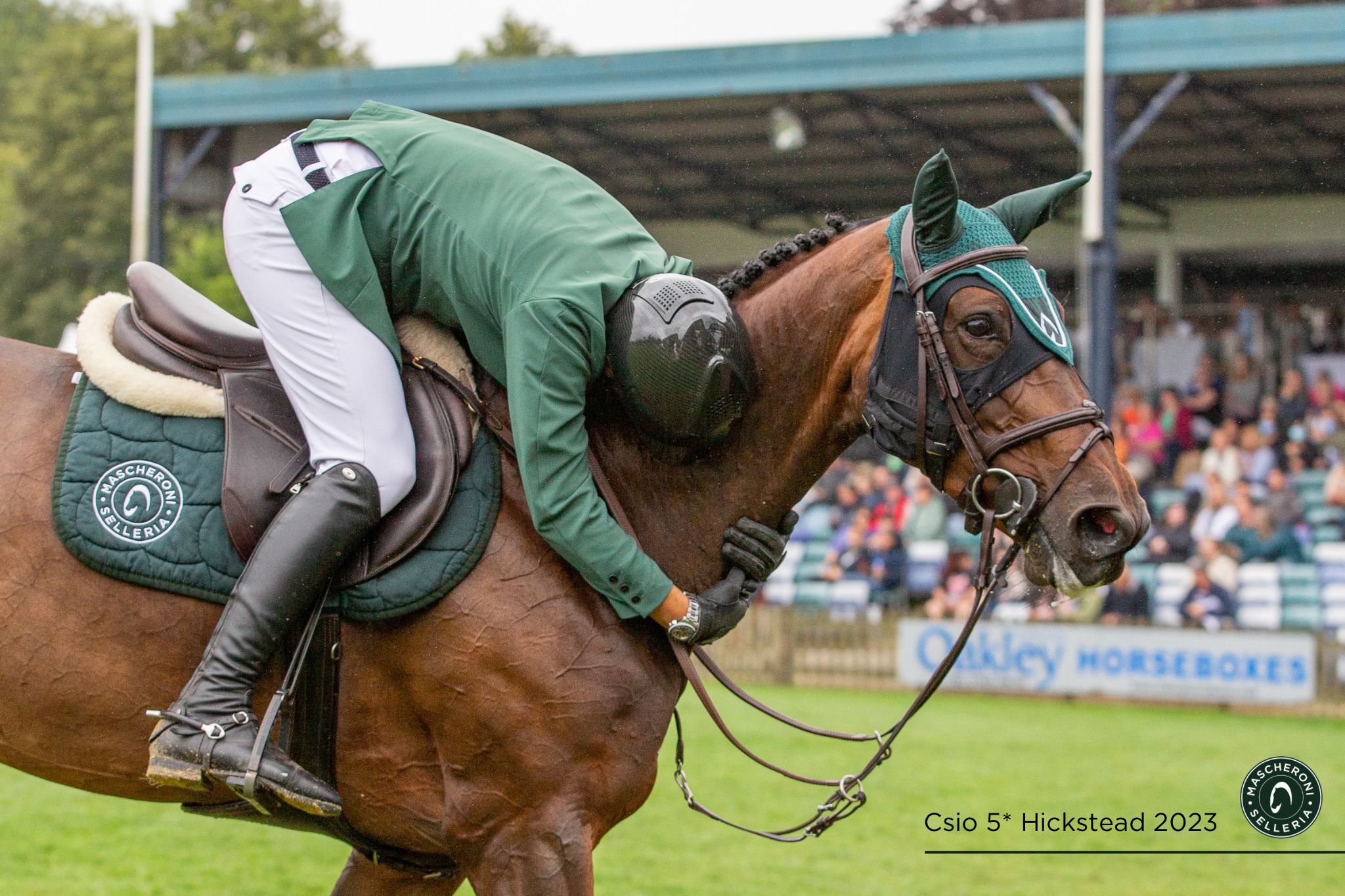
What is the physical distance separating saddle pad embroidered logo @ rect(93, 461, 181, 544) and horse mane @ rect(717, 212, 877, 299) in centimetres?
149

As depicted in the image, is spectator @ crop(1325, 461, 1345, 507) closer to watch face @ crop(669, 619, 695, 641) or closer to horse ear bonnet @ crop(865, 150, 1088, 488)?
horse ear bonnet @ crop(865, 150, 1088, 488)

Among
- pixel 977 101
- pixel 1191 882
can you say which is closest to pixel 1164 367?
pixel 977 101

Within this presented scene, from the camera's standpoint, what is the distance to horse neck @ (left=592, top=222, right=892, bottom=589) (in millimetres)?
3305

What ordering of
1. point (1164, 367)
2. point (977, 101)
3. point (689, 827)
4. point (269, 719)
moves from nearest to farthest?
point (269, 719) < point (689, 827) < point (977, 101) < point (1164, 367)

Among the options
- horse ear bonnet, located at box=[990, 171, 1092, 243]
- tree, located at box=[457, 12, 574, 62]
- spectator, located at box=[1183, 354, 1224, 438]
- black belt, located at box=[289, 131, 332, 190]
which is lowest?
spectator, located at box=[1183, 354, 1224, 438]

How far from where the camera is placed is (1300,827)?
242 inches

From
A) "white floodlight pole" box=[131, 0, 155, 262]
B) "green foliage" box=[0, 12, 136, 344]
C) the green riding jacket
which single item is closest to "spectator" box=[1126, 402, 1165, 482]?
"white floodlight pole" box=[131, 0, 155, 262]

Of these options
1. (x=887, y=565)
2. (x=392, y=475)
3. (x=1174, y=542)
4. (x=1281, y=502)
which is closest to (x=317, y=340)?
(x=392, y=475)

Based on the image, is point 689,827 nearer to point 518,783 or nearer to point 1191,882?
point 1191,882

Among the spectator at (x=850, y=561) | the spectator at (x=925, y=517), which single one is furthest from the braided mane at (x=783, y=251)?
the spectator at (x=850, y=561)

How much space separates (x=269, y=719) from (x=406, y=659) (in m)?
0.34

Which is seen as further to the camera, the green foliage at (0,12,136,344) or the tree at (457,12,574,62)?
the tree at (457,12,574,62)

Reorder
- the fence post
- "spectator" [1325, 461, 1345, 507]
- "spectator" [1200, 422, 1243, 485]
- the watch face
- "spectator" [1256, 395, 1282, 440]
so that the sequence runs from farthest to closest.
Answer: "spectator" [1256, 395, 1282, 440]
"spectator" [1200, 422, 1243, 485]
"spectator" [1325, 461, 1345, 507]
the fence post
the watch face

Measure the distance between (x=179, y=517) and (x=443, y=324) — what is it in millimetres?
798
